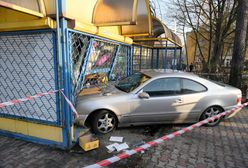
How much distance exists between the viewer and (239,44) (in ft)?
27.8

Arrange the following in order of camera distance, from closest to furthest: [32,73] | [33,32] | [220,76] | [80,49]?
[33,32] → [32,73] → [80,49] → [220,76]

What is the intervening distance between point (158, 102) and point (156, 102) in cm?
5

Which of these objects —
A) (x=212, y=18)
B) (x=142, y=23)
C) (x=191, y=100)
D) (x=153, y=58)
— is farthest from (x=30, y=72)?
(x=212, y=18)

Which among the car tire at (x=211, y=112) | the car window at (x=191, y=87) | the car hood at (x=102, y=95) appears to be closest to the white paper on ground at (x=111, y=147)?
the car hood at (x=102, y=95)

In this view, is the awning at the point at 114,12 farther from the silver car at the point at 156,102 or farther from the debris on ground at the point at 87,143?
the debris on ground at the point at 87,143

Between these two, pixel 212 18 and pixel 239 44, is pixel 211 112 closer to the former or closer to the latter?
pixel 239 44

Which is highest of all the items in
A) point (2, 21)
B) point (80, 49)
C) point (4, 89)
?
point (2, 21)

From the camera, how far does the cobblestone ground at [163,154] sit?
349 centimetres

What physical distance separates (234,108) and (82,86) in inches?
152

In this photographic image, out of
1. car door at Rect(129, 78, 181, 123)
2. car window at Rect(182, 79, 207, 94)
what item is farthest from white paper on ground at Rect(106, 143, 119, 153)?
car window at Rect(182, 79, 207, 94)

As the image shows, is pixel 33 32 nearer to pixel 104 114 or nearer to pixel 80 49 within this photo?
pixel 80 49

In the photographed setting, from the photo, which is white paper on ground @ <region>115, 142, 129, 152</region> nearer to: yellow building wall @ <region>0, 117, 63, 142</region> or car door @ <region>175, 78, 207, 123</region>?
yellow building wall @ <region>0, 117, 63, 142</region>

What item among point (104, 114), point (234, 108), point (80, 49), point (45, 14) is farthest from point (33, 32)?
point (234, 108)

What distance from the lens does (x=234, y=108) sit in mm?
5172
